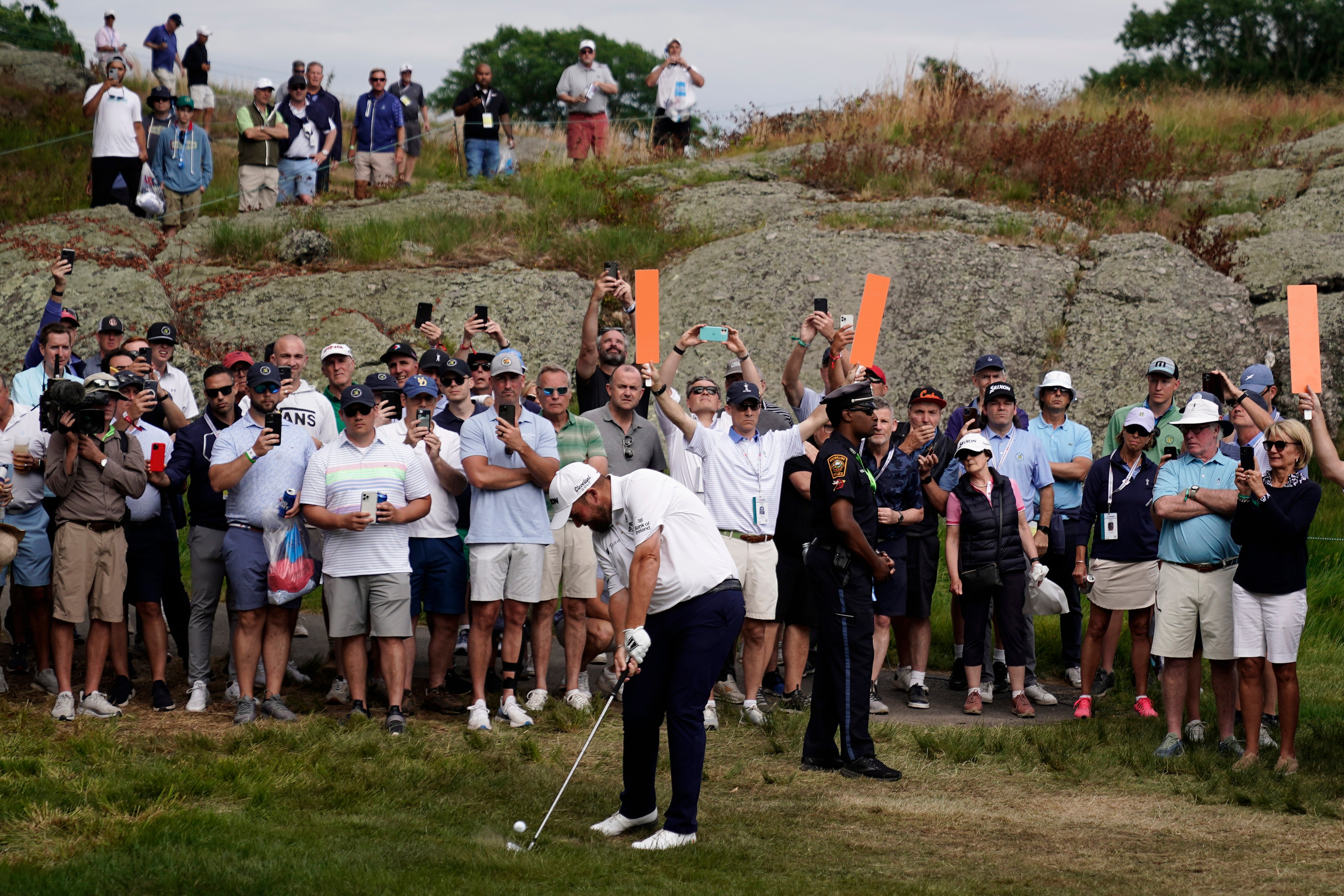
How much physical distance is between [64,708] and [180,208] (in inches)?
458

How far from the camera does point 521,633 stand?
29.4ft

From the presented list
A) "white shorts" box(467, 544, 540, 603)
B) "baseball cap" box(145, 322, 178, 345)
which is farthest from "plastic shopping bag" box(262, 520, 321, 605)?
"baseball cap" box(145, 322, 178, 345)

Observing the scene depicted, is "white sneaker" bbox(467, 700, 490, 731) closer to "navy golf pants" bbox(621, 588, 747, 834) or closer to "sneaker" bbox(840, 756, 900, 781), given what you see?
"navy golf pants" bbox(621, 588, 747, 834)

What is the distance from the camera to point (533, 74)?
195 ft

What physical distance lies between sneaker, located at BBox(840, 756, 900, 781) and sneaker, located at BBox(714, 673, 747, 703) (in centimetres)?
164

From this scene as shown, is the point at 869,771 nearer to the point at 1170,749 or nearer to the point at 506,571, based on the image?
the point at 1170,749

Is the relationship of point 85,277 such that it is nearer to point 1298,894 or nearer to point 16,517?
point 16,517

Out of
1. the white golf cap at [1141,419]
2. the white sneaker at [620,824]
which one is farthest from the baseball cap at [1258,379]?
the white sneaker at [620,824]

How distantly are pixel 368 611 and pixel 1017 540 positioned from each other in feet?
15.1

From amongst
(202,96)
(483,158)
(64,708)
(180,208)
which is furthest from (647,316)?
(202,96)

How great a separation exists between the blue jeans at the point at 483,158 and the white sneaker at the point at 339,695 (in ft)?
41.1

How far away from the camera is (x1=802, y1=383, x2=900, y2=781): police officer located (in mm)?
7566

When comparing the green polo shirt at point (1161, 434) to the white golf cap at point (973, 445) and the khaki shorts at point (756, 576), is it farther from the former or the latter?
the khaki shorts at point (756, 576)

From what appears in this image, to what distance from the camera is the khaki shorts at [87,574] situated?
832 centimetres
